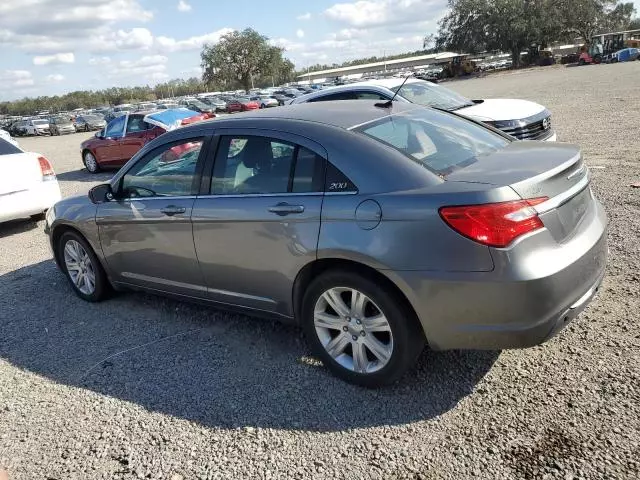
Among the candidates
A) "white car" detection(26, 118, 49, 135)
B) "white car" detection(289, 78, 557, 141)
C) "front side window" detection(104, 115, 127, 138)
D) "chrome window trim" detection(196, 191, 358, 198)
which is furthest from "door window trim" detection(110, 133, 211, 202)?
"white car" detection(26, 118, 49, 135)

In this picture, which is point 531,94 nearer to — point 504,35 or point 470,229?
point 470,229

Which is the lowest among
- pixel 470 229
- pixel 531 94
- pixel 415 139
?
pixel 531 94

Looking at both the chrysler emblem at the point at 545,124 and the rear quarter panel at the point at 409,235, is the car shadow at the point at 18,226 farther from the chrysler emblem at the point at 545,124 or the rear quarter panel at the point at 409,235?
the chrysler emblem at the point at 545,124

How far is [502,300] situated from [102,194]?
3.52 m

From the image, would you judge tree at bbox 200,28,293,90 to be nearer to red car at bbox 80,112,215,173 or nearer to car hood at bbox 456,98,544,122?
red car at bbox 80,112,215,173

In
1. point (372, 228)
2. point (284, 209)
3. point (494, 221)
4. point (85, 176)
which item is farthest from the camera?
point (85, 176)

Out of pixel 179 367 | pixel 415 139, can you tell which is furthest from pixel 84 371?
pixel 415 139

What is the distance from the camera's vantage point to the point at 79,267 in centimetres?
534

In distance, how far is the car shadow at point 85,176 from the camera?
14376mm

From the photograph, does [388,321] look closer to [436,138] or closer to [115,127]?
[436,138]

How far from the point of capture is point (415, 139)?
→ 143 inches

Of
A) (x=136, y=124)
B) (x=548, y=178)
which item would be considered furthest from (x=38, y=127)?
(x=548, y=178)

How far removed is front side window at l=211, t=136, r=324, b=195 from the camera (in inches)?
137

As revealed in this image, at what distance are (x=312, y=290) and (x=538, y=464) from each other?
5.05 ft
